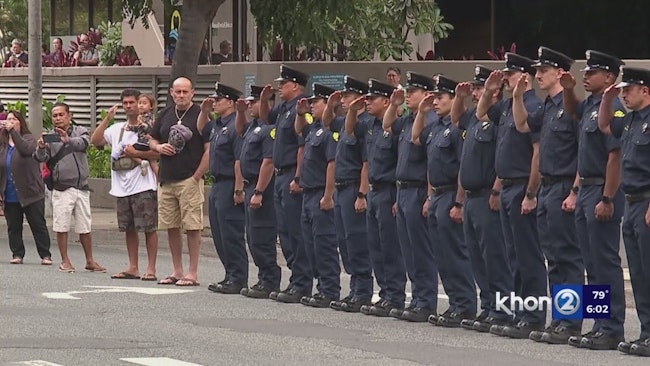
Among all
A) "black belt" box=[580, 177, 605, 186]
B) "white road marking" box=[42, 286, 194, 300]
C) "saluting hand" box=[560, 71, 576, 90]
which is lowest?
"white road marking" box=[42, 286, 194, 300]

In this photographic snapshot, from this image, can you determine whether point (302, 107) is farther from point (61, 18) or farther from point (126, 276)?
point (61, 18)

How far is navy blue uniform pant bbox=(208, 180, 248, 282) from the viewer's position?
55.4 feet

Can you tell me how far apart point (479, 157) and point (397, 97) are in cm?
123

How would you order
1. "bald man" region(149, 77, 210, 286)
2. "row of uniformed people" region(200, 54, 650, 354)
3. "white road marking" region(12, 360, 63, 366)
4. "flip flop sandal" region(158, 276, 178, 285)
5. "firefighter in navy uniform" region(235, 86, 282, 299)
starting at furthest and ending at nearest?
1. "flip flop sandal" region(158, 276, 178, 285)
2. "bald man" region(149, 77, 210, 286)
3. "firefighter in navy uniform" region(235, 86, 282, 299)
4. "row of uniformed people" region(200, 54, 650, 354)
5. "white road marking" region(12, 360, 63, 366)

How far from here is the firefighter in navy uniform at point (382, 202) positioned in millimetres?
14930

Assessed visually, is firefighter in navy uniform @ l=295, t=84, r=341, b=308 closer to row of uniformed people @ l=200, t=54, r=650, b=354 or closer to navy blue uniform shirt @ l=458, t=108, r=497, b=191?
row of uniformed people @ l=200, t=54, r=650, b=354

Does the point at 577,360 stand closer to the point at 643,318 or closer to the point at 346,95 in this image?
the point at 643,318

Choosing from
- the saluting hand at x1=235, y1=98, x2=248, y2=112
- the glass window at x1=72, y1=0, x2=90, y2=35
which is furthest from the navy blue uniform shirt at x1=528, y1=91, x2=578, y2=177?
the glass window at x1=72, y1=0, x2=90, y2=35

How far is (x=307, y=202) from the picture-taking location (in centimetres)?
1586

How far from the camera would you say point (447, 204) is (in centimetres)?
1416

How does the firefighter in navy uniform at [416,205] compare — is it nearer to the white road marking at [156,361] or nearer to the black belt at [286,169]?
the black belt at [286,169]

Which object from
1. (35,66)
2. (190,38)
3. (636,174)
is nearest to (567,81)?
(636,174)

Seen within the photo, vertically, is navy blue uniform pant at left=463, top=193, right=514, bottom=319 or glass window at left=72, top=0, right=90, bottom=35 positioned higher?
glass window at left=72, top=0, right=90, bottom=35

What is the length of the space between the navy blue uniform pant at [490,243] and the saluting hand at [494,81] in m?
0.85
